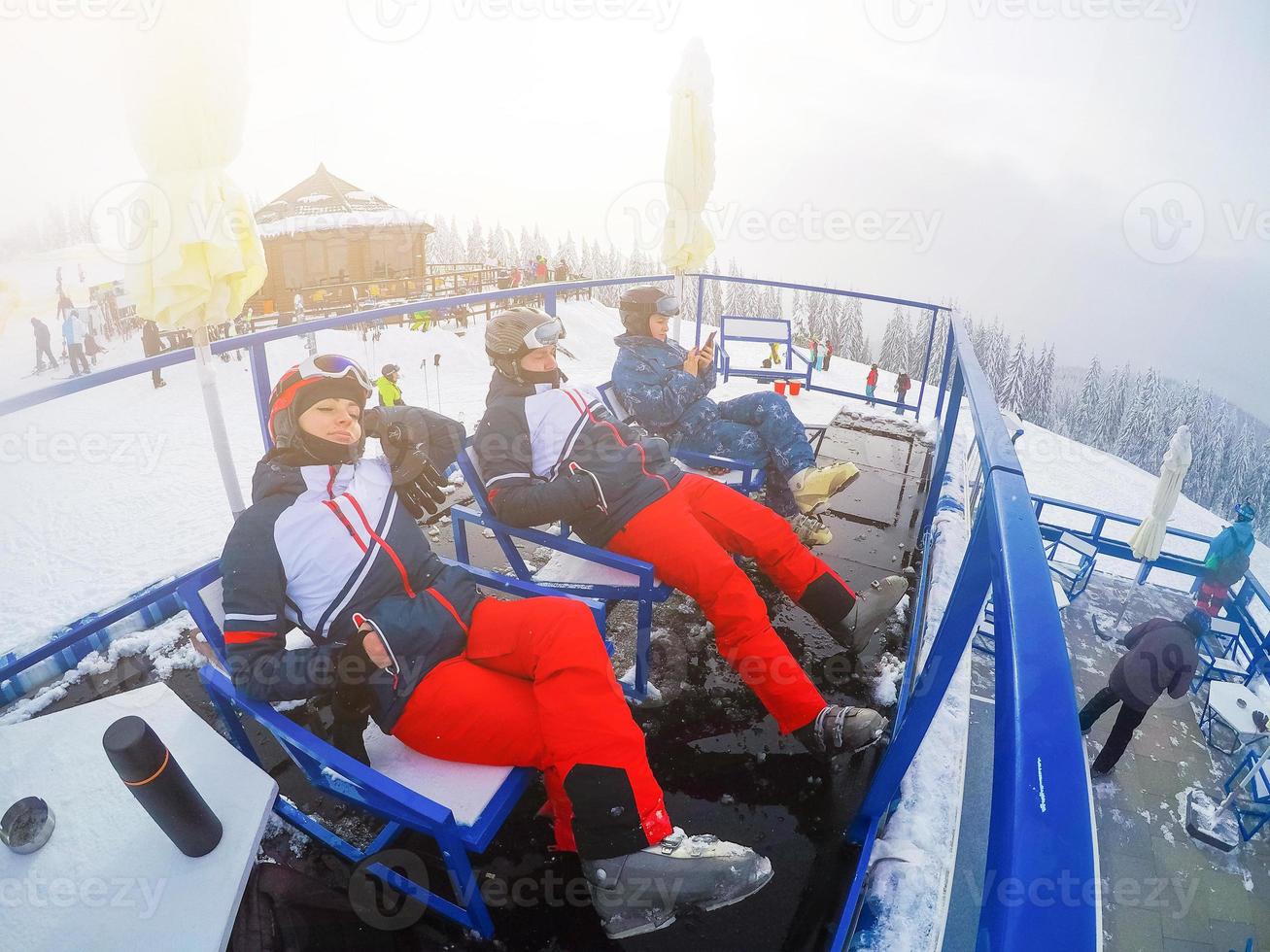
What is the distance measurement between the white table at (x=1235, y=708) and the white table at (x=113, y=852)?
7.67 metres

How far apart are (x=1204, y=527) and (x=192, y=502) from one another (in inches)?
1009

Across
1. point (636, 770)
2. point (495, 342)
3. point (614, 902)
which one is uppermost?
point (495, 342)

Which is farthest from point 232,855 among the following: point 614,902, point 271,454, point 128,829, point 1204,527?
point 1204,527

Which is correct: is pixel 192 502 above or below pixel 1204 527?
above

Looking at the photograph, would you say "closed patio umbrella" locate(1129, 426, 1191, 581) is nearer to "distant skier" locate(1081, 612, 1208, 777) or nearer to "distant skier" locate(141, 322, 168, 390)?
"distant skier" locate(1081, 612, 1208, 777)

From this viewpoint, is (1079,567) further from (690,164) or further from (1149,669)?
(690,164)

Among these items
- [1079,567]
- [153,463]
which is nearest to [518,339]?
[153,463]

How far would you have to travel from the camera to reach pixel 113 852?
3.67 feet

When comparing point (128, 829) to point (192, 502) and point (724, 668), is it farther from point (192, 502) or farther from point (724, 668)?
point (192, 502)

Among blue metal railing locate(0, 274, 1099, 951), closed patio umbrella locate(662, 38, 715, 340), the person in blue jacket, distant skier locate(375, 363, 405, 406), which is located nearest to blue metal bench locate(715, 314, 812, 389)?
closed patio umbrella locate(662, 38, 715, 340)

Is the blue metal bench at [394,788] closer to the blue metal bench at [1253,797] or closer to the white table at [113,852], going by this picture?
the white table at [113,852]

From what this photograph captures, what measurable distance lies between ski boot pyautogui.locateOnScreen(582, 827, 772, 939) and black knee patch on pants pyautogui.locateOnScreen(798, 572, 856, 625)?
111 cm

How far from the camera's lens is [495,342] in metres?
2.50

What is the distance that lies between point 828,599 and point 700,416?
1583mm
